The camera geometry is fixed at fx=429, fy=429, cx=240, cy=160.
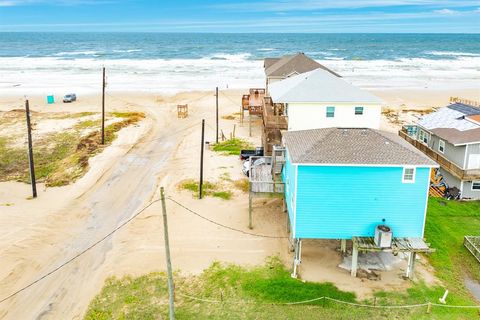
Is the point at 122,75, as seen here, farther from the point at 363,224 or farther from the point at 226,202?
the point at 363,224

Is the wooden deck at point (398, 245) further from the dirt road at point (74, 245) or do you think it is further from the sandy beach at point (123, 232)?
the dirt road at point (74, 245)

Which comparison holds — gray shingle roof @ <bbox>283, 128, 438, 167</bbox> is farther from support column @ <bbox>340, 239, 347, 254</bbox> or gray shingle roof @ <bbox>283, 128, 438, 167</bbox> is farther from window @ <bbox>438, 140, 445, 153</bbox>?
window @ <bbox>438, 140, 445, 153</bbox>

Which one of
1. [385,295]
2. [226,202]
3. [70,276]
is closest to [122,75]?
[226,202]

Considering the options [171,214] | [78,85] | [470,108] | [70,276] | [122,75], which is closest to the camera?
[70,276]

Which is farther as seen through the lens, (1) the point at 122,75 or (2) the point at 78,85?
(1) the point at 122,75

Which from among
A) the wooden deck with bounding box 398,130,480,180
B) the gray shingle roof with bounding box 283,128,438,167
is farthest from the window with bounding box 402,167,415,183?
the wooden deck with bounding box 398,130,480,180

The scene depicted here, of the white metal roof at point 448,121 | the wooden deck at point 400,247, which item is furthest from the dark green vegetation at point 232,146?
the wooden deck at point 400,247
